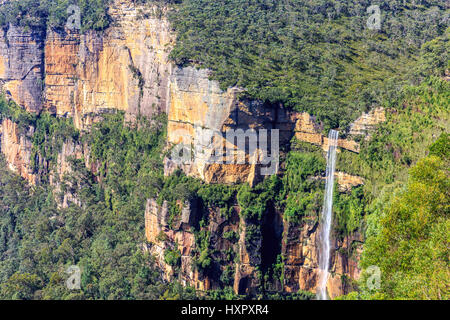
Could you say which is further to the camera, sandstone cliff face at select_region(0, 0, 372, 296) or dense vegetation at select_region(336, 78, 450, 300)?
sandstone cliff face at select_region(0, 0, 372, 296)

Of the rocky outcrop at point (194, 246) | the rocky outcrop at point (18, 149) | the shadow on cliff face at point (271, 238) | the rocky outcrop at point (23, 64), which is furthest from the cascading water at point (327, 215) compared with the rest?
the rocky outcrop at point (23, 64)

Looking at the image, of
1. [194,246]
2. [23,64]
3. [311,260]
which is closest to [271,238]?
[311,260]

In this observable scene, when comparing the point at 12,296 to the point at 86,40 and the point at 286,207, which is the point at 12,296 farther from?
the point at 86,40

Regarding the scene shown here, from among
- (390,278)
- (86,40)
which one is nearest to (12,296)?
(86,40)

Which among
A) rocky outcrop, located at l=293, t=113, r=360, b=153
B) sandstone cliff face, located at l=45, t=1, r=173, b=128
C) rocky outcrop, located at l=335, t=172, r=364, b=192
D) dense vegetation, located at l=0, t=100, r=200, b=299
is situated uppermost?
sandstone cliff face, located at l=45, t=1, r=173, b=128

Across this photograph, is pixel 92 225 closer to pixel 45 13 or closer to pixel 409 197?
pixel 45 13

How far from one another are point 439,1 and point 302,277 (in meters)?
26.1

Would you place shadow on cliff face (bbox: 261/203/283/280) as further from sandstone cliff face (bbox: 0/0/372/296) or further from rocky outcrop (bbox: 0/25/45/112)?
rocky outcrop (bbox: 0/25/45/112)

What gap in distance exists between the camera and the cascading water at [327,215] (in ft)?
108

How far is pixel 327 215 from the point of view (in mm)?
33125

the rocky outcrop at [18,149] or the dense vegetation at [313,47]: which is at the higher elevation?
the dense vegetation at [313,47]

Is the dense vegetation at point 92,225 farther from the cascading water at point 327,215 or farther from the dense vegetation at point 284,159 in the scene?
the cascading water at point 327,215

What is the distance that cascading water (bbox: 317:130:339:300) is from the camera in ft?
108

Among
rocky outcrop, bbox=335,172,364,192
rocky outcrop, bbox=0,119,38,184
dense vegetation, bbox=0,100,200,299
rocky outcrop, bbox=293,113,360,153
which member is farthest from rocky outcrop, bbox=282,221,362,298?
rocky outcrop, bbox=0,119,38,184
